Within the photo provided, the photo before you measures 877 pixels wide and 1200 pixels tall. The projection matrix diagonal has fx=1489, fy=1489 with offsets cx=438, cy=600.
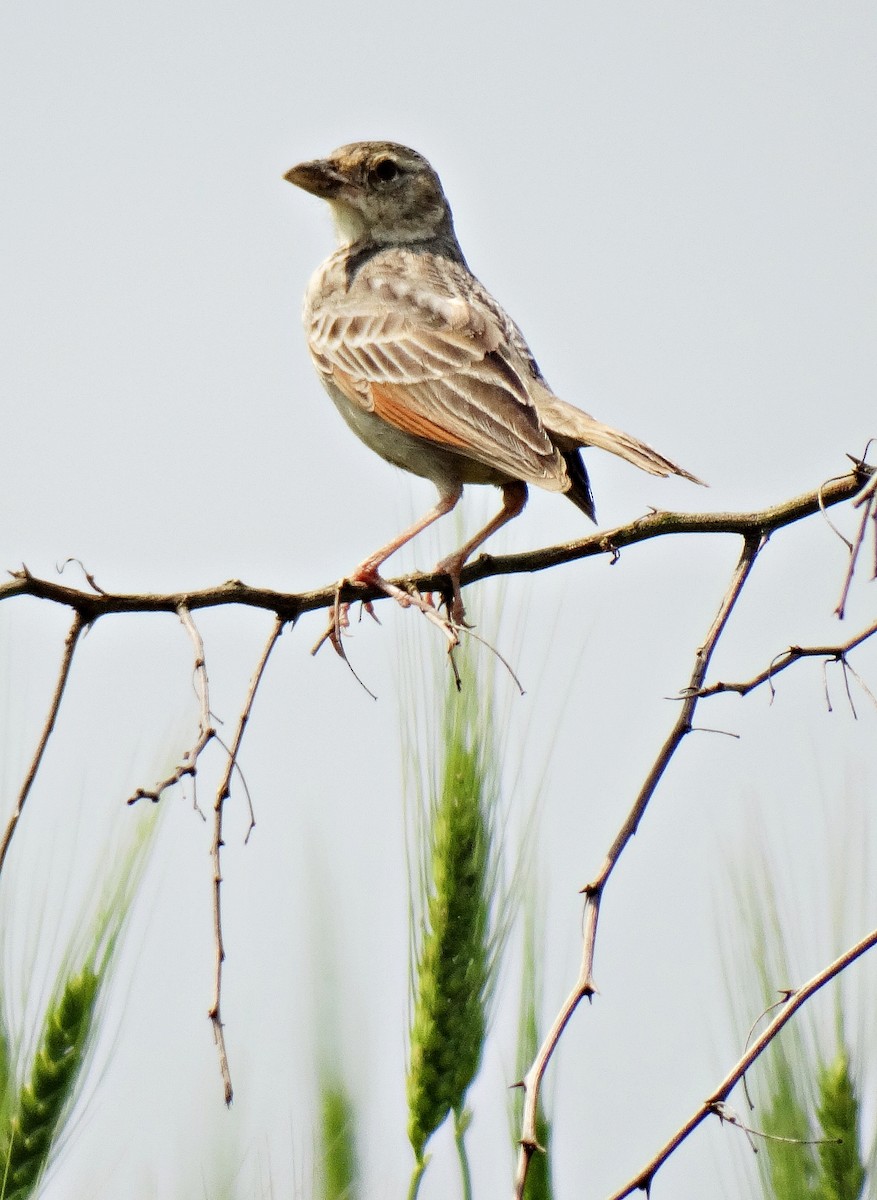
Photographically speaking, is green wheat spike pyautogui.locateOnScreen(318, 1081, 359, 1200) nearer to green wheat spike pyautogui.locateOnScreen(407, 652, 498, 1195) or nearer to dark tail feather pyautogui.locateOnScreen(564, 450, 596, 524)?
green wheat spike pyautogui.locateOnScreen(407, 652, 498, 1195)

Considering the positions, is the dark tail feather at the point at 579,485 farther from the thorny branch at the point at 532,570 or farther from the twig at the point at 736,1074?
the twig at the point at 736,1074

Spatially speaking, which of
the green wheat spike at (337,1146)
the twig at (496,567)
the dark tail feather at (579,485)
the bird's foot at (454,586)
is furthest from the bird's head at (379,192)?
the green wheat spike at (337,1146)

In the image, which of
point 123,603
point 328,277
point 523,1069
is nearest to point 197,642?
point 123,603

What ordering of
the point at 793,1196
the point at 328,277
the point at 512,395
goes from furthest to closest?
the point at 328,277 < the point at 512,395 < the point at 793,1196

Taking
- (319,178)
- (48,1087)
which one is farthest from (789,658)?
(319,178)

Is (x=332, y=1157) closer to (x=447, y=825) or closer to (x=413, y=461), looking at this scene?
(x=447, y=825)

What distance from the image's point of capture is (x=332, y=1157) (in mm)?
4172

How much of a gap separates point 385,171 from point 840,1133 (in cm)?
501

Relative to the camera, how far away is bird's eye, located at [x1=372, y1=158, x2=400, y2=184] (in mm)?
7375

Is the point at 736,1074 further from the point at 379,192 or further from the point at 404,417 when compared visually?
the point at 379,192

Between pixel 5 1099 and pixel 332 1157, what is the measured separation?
0.91m

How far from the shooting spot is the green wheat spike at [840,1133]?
413cm

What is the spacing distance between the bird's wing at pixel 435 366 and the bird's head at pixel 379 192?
1.07 feet

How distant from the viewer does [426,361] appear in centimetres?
638
